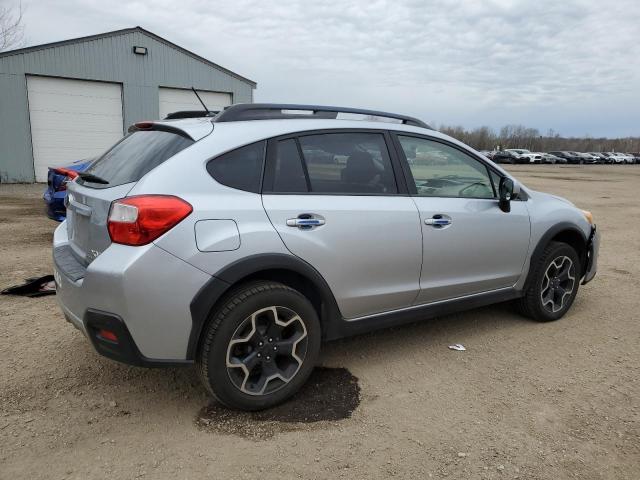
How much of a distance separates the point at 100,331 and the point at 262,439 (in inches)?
40.5

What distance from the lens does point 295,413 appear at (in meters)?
3.04

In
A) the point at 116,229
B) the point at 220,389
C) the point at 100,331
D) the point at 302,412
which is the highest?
the point at 116,229

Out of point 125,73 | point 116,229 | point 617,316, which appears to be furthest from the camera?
point 125,73

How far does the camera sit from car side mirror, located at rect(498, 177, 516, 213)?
3.98m

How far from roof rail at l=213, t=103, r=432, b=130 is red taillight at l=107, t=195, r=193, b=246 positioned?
2.51 ft

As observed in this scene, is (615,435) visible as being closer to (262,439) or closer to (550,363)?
(550,363)

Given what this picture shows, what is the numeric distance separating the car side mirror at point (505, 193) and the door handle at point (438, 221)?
60 cm

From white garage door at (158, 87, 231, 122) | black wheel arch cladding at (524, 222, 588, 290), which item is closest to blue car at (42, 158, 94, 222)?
black wheel arch cladding at (524, 222, 588, 290)

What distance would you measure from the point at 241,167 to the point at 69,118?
16.4 metres

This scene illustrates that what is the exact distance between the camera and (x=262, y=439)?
2.77 metres

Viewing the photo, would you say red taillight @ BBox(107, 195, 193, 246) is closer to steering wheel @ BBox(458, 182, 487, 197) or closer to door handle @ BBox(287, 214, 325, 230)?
door handle @ BBox(287, 214, 325, 230)

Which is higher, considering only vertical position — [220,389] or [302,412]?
[220,389]

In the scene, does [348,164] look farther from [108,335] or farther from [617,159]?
[617,159]

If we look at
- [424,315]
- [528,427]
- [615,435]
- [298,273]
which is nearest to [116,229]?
[298,273]
